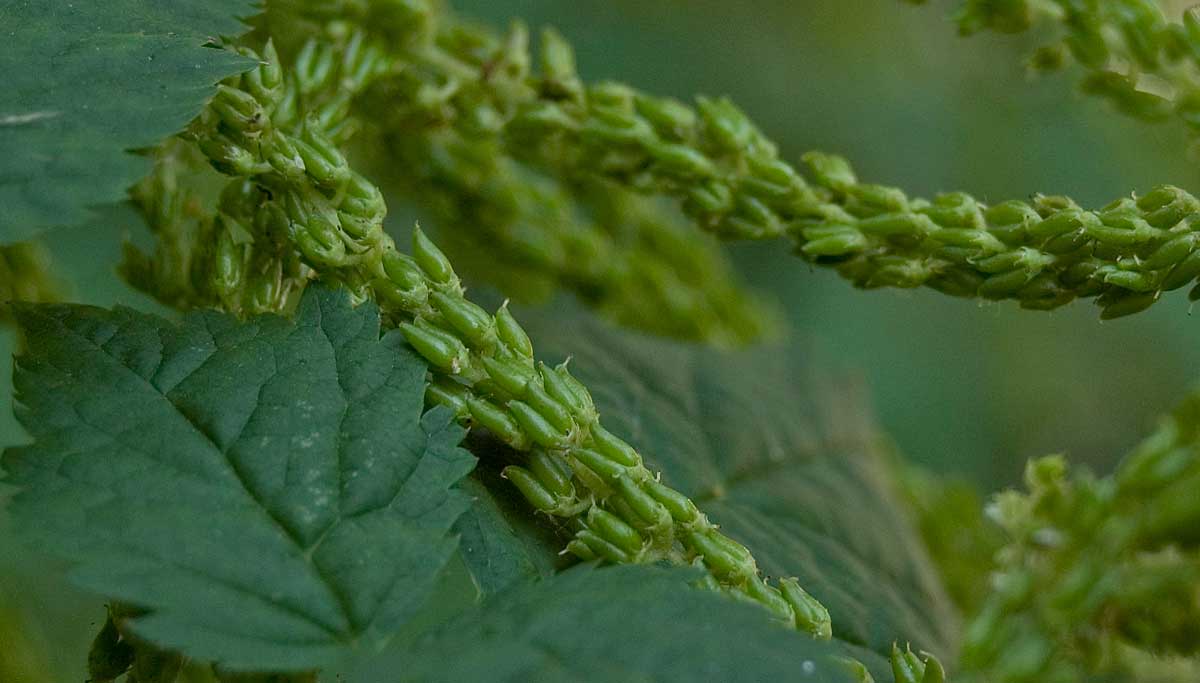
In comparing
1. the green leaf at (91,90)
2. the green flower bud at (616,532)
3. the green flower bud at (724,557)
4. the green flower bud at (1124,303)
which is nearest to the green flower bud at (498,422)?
the green flower bud at (616,532)

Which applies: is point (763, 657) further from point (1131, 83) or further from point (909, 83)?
point (909, 83)

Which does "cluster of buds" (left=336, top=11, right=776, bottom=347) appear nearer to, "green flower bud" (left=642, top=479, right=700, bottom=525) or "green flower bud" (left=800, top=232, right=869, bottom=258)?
"green flower bud" (left=800, top=232, right=869, bottom=258)

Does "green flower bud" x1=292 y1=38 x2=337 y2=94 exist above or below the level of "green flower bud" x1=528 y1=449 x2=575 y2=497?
above

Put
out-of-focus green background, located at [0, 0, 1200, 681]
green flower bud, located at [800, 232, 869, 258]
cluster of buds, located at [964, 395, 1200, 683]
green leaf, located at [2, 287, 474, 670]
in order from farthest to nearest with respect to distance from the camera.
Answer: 1. out-of-focus green background, located at [0, 0, 1200, 681]
2. green flower bud, located at [800, 232, 869, 258]
3. green leaf, located at [2, 287, 474, 670]
4. cluster of buds, located at [964, 395, 1200, 683]

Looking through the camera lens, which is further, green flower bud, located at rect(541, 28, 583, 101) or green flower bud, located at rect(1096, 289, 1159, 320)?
green flower bud, located at rect(541, 28, 583, 101)

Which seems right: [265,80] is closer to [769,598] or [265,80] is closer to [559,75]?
[559,75]

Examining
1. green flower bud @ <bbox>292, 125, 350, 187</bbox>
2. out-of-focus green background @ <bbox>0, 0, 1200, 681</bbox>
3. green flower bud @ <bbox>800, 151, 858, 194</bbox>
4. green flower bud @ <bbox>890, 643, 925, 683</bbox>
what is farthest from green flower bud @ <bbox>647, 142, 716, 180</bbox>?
out-of-focus green background @ <bbox>0, 0, 1200, 681</bbox>
